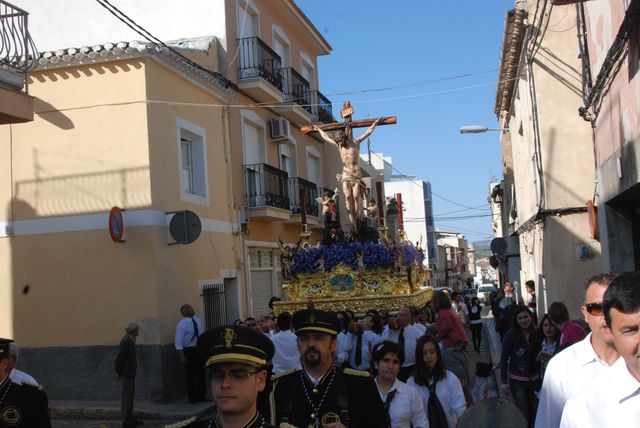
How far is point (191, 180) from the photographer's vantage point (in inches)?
580

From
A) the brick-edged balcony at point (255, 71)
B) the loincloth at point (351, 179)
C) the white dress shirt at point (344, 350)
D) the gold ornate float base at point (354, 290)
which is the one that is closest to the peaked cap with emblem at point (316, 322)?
the white dress shirt at point (344, 350)

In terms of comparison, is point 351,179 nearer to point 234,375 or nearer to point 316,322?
point 316,322

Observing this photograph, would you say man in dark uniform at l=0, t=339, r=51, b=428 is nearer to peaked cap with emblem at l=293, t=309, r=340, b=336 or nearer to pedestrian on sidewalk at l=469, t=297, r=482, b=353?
peaked cap with emblem at l=293, t=309, r=340, b=336

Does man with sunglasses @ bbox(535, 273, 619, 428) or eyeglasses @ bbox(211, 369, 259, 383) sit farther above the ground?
eyeglasses @ bbox(211, 369, 259, 383)

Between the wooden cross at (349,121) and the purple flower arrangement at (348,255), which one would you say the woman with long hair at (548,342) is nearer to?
the purple flower arrangement at (348,255)

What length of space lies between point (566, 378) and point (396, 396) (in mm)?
1492

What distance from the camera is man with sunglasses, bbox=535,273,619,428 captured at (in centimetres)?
362

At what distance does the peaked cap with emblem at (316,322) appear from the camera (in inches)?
171

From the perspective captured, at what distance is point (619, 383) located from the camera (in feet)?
7.95

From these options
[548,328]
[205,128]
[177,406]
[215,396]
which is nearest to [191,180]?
[205,128]

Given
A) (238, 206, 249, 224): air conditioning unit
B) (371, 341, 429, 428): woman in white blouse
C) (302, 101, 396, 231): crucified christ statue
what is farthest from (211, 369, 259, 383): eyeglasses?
(238, 206, 249, 224): air conditioning unit

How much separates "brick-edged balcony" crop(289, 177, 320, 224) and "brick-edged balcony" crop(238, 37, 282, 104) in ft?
8.35

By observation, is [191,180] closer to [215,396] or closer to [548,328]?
[548,328]

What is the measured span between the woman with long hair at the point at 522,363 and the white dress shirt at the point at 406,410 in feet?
9.86
